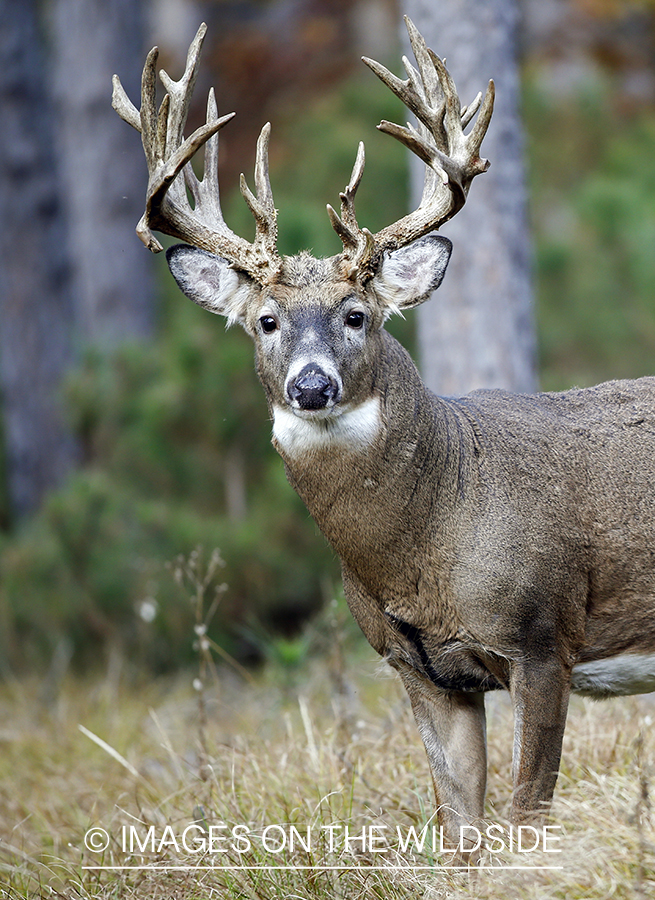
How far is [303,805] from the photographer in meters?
4.32

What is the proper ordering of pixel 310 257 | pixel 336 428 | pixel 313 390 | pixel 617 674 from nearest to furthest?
pixel 313 390 → pixel 336 428 → pixel 617 674 → pixel 310 257

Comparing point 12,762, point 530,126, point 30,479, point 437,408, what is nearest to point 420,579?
point 437,408

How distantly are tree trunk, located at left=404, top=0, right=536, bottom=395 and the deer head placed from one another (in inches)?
71.0

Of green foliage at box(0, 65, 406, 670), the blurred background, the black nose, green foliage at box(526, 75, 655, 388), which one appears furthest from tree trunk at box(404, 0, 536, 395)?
green foliage at box(526, 75, 655, 388)

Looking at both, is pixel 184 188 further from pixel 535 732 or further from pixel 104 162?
pixel 104 162

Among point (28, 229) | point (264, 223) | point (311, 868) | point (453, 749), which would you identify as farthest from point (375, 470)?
point (28, 229)

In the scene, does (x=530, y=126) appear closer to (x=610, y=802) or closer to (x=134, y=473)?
(x=134, y=473)

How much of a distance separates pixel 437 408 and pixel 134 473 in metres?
4.62

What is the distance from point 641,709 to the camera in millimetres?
5090

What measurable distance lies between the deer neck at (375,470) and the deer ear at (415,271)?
Result: 11.9 inches

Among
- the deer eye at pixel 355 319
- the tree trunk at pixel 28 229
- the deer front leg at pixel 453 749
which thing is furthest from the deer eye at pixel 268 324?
the tree trunk at pixel 28 229

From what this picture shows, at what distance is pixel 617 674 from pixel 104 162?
10137 millimetres

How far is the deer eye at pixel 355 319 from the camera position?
3.94 metres

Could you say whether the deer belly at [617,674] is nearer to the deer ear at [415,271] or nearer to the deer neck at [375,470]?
the deer neck at [375,470]
